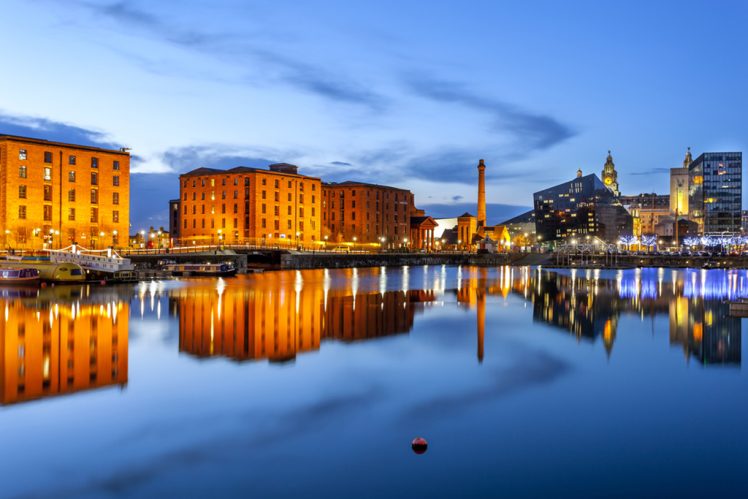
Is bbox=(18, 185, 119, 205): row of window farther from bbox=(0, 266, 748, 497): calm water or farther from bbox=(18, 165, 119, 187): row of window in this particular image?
bbox=(0, 266, 748, 497): calm water

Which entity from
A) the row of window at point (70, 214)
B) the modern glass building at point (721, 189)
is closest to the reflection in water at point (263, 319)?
the row of window at point (70, 214)

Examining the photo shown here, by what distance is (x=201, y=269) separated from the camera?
6694cm

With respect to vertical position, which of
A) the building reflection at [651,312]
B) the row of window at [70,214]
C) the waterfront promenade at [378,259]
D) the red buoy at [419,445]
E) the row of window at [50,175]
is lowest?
the red buoy at [419,445]

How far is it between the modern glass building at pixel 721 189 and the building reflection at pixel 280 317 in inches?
6875

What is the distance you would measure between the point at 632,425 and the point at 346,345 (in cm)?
1202

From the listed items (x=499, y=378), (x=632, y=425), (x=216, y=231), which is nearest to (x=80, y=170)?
(x=216, y=231)

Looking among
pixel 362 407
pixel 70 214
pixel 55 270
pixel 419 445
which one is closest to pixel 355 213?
pixel 70 214

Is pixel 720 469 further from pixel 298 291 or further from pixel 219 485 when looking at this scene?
pixel 298 291

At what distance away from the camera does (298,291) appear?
155ft

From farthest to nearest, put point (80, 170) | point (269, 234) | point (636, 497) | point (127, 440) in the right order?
point (269, 234), point (80, 170), point (127, 440), point (636, 497)

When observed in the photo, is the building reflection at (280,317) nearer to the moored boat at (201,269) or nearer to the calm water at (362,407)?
the calm water at (362,407)

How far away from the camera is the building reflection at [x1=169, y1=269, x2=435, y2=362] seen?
74.9 feet

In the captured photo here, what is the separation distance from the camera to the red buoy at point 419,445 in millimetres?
11617

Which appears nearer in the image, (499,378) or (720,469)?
(720,469)
